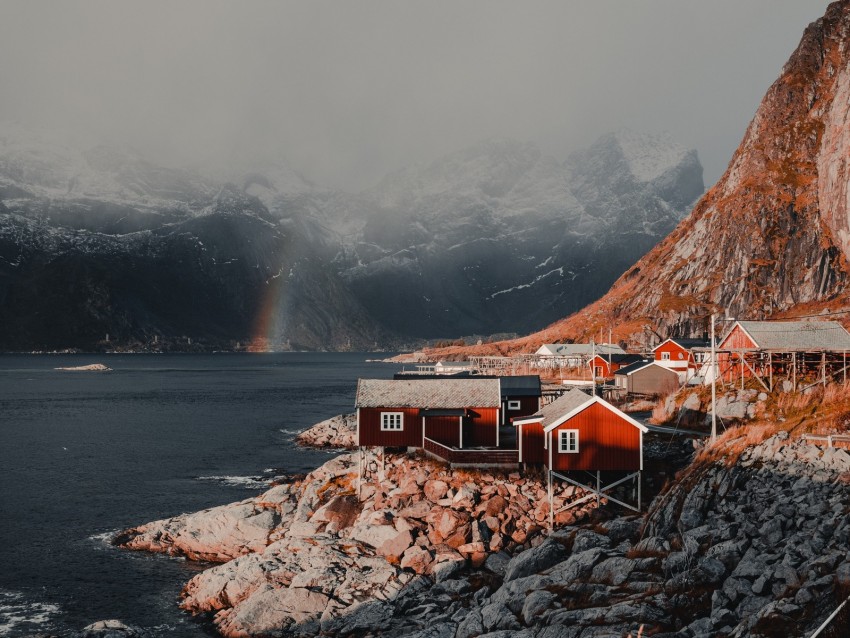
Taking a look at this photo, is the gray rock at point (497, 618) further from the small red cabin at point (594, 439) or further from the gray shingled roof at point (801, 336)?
the gray shingled roof at point (801, 336)

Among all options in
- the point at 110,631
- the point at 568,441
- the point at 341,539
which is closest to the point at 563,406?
the point at 568,441

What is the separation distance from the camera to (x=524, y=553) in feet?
110

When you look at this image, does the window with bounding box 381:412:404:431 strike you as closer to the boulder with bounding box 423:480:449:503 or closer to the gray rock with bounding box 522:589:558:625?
the boulder with bounding box 423:480:449:503

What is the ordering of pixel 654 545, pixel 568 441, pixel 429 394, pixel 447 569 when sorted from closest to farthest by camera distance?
1. pixel 654 545
2. pixel 447 569
3. pixel 568 441
4. pixel 429 394

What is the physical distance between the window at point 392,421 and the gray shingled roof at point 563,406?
36.5 ft

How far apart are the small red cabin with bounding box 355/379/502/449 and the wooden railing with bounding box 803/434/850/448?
85.9 feet

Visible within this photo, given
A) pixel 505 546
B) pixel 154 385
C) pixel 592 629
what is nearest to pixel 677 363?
pixel 505 546

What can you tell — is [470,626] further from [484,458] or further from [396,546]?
[484,458]

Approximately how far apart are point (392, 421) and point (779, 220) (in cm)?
14770

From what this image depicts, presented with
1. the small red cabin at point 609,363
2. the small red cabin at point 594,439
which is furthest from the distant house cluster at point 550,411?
the small red cabin at point 609,363

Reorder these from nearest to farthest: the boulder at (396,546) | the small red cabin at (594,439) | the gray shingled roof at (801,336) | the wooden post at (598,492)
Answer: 1. the boulder at (396,546)
2. the wooden post at (598,492)
3. the small red cabin at (594,439)
4. the gray shingled roof at (801,336)

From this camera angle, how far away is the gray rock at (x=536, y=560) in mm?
32438

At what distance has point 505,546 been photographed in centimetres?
3825

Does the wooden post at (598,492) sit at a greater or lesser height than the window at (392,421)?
lesser
